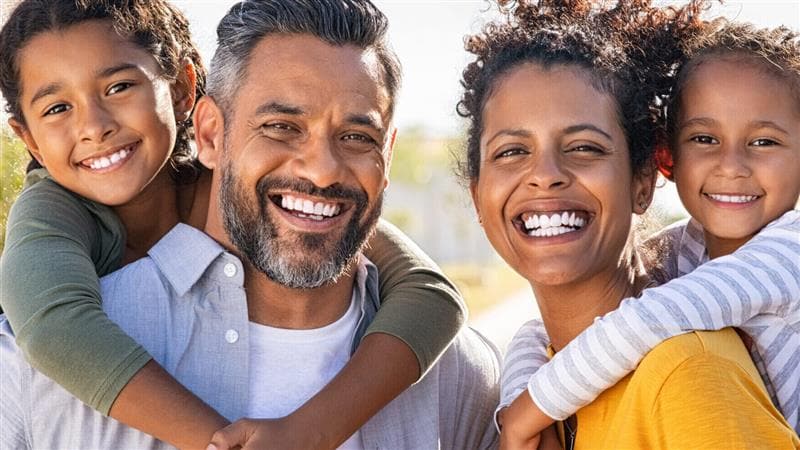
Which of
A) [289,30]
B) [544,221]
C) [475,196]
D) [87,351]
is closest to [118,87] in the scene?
[289,30]

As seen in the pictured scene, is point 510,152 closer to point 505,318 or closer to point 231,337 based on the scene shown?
point 231,337

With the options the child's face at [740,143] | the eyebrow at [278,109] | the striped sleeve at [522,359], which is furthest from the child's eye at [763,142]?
the eyebrow at [278,109]

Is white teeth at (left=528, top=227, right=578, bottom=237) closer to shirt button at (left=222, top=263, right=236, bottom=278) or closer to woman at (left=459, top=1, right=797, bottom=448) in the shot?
woman at (left=459, top=1, right=797, bottom=448)

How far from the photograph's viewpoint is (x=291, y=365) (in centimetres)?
269

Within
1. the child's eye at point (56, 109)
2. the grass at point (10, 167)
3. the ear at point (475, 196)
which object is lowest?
the grass at point (10, 167)

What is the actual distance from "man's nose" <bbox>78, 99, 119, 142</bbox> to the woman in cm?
109

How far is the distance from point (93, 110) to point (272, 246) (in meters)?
0.75

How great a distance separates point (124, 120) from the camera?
119 inches

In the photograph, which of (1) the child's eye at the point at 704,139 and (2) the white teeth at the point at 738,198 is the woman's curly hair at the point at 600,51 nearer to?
(1) the child's eye at the point at 704,139

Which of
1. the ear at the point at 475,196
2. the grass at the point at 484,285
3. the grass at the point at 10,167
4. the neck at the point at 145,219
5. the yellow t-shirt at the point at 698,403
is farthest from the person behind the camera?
the grass at the point at 484,285

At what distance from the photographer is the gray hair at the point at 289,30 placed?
108 inches

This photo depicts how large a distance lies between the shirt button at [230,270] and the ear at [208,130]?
30 cm

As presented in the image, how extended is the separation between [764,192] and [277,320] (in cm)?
140

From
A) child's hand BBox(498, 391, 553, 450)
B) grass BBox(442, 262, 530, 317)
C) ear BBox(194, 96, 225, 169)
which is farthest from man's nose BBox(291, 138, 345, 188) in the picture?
grass BBox(442, 262, 530, 317)
